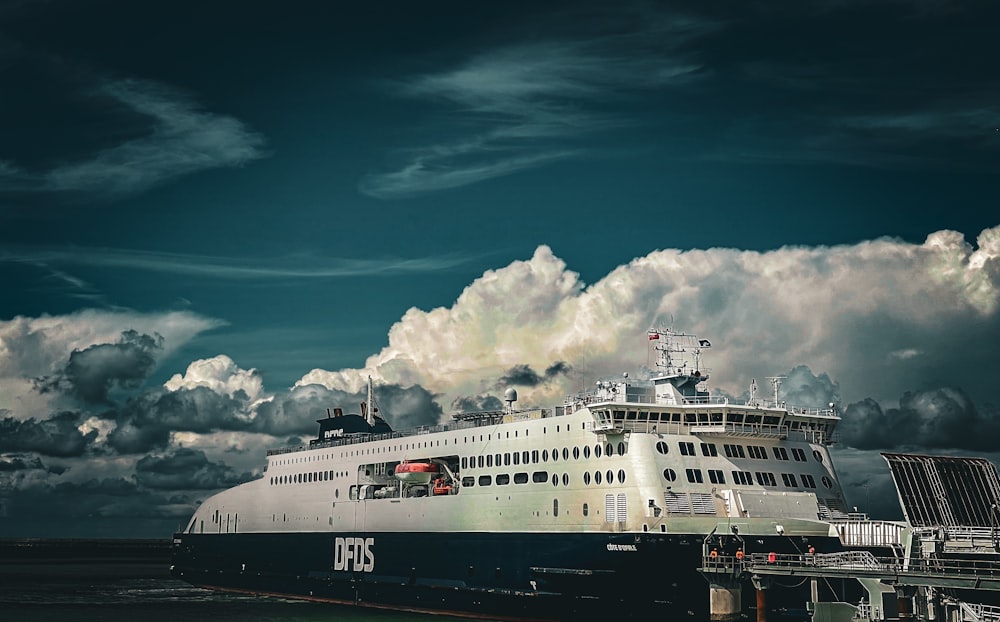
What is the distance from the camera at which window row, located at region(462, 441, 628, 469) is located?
136 ft

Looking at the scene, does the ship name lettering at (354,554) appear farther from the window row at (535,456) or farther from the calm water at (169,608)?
the window row at (535,456)

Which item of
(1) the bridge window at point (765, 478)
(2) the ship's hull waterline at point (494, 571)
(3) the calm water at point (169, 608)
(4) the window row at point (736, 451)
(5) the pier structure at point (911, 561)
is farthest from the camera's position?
(3) the calm water at point (169, 608)

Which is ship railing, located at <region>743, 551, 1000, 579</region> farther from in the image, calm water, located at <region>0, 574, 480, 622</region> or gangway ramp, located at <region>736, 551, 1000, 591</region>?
calm water, located at <region>0, 574, 480, 622</region>

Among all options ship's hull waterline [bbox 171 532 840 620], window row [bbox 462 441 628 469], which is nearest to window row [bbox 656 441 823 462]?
window row [bbox 462 441 628 469]

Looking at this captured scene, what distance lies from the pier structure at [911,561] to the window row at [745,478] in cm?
261

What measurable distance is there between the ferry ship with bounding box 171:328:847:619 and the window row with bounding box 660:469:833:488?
0.19ft

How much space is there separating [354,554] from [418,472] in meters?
7.58

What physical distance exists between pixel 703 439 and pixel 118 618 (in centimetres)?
3391

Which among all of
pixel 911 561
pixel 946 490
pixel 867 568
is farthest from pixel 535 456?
pixel 946 490

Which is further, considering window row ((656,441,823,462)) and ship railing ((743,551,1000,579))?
window row ((656,441,823,462))

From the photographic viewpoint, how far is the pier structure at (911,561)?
33125mm

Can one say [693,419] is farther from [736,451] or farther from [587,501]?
[587,501]

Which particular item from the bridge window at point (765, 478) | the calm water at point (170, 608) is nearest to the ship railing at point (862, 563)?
the bridge window at point (765, 478)

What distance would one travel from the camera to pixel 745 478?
4172 centimetres
